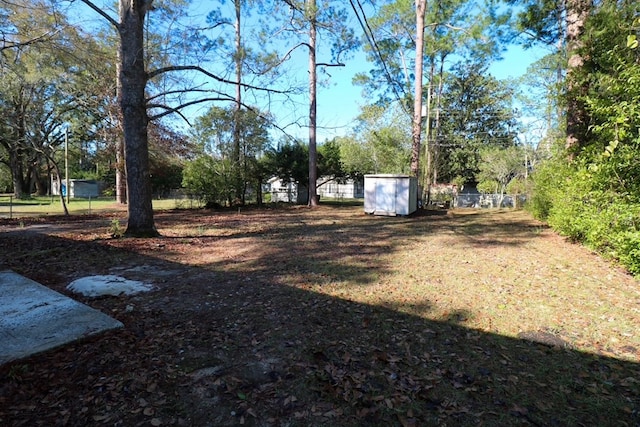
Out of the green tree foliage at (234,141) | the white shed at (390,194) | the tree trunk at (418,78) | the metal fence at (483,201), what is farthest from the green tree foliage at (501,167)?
the green tree foliage at (234,141)

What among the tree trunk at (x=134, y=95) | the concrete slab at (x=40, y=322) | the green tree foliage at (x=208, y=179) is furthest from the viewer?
the green tree foliage at (x=208, y=179)

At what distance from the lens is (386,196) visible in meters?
14.8

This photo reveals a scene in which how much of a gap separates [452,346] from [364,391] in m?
1.05

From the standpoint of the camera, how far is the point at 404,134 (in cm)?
2567

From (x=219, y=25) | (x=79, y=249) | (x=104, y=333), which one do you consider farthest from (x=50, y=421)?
(x=219, y=25)

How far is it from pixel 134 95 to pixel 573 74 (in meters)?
9.04

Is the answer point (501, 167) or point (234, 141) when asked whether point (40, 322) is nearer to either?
point (234, 141)

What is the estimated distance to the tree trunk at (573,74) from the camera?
7.36 meters

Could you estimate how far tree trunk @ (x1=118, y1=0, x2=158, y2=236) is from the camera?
7117 mm

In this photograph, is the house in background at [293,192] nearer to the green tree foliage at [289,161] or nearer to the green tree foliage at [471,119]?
the green tree foliage at [289,161]

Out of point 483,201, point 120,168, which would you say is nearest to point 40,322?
point 120,168

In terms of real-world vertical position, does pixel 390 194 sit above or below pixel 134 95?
below

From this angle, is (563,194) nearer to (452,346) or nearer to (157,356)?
(452,346)

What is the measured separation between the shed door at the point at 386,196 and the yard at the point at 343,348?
8882mm
